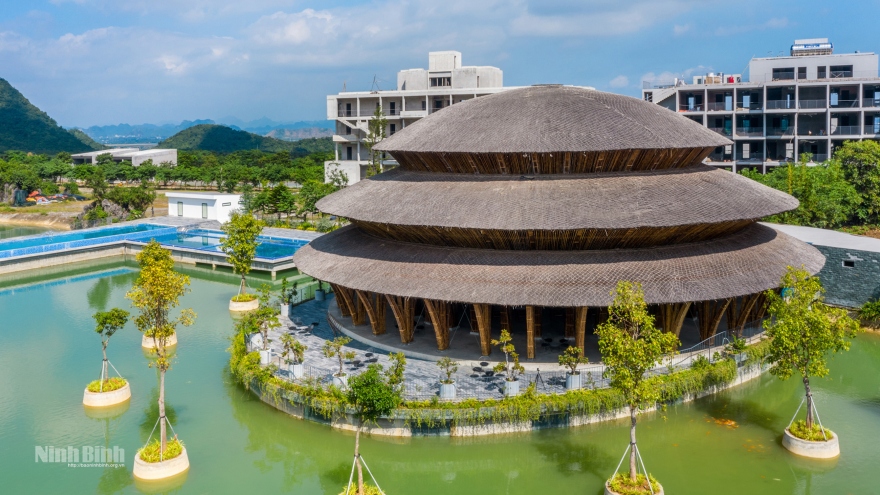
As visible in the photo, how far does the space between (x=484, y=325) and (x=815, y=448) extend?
41.0 feet

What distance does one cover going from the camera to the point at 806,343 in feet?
76.4

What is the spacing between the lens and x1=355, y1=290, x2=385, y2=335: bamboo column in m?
32.7

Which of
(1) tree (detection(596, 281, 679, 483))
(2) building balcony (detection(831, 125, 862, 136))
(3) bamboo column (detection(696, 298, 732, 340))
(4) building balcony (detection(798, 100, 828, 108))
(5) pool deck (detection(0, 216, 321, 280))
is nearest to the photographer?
(1) tree (detection(596, 281, 679, 483))

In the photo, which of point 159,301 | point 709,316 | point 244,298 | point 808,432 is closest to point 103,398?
point 159,301

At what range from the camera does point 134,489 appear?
75.1 feet

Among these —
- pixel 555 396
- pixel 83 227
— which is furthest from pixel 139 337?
pixel 83 227

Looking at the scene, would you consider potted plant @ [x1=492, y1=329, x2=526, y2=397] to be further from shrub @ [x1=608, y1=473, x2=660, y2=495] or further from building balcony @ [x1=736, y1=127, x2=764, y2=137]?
building balcony @ [x1=736, y1=127, x2=764, y2=137]

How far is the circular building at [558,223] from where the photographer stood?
92.5 ft

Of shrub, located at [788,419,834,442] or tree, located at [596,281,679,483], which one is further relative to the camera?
shrub, located at [788,419,834,442]

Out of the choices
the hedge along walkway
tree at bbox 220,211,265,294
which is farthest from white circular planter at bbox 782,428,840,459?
tree at bbox 220,211,265,294

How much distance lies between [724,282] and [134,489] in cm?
2236

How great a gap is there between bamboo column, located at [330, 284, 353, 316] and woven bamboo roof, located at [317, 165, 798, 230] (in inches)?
154

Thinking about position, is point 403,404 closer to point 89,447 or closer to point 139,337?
point 89,447

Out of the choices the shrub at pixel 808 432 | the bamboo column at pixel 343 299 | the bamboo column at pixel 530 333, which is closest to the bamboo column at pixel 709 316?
the shrub at pixel 808 432
